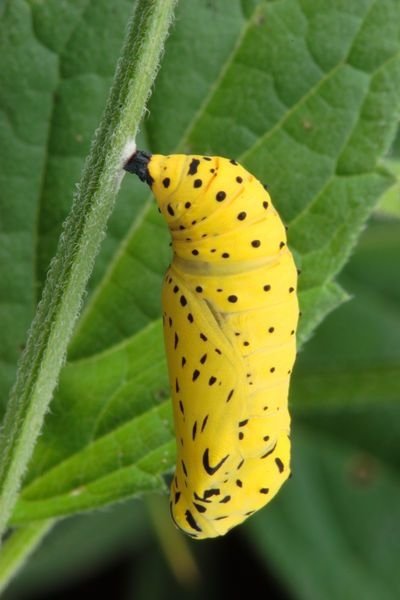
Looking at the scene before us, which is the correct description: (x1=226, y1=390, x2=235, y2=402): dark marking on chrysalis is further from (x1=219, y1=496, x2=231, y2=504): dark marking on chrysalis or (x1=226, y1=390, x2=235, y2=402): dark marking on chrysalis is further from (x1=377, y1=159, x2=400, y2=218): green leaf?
(x1=377, y1=159, x2=400, y2=218): green leaf

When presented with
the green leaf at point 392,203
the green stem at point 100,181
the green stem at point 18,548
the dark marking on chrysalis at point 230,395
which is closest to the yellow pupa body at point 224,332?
the dark marking on chrysalis at point 230,395

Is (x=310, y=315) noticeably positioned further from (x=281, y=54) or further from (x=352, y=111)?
(x=281, y=54)

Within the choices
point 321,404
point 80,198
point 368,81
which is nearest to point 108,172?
point 80,198

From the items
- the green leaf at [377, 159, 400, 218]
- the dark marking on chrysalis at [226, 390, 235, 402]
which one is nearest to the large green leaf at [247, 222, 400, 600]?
the green leaf at [377, 159, 400, 218]

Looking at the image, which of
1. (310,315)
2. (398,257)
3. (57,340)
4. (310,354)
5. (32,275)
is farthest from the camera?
(398,257)

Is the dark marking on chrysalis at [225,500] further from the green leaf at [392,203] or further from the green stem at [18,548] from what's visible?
the green leaf at [392,203]

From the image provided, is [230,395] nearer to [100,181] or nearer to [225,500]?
[225,500]
